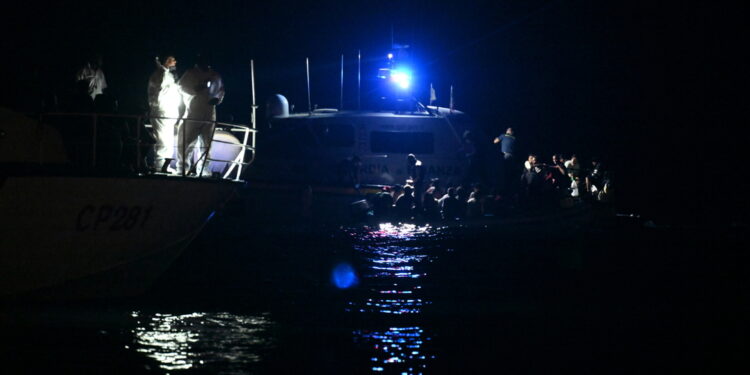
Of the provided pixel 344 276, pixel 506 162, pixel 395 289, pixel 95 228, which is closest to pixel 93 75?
pixel 95 228

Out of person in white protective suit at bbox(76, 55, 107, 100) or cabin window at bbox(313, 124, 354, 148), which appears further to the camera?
cabin window at bbox(313, 124, 354, 148)

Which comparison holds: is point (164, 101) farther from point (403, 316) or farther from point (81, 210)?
point (403, 316)

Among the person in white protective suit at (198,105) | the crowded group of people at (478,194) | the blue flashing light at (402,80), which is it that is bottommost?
the crowded group of people at (478,194)

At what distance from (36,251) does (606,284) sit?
7.13 meters

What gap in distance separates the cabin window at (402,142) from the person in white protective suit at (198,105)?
10697mm

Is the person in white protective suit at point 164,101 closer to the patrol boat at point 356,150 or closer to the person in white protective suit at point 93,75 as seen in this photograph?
the person in white protective suit at point 93,75

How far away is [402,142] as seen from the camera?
23.2 metres

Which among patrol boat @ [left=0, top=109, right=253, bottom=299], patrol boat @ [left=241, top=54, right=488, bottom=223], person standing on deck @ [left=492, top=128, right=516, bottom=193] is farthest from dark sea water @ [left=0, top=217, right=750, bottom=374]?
person standing on deck @ [left=492, top=128, right=516, bottom=193]

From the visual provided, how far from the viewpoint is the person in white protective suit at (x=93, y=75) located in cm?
1244

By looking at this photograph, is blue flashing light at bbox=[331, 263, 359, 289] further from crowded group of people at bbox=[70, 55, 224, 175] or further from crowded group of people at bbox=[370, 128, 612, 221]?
crowded group of people at bbox=[370, 128, 612, 221]

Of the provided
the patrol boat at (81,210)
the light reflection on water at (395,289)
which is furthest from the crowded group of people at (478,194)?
the patrol boat at (81,210)

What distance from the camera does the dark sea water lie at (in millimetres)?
8492

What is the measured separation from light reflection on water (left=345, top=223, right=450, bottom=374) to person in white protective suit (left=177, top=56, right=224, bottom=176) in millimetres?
2746

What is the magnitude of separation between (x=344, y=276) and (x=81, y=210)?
4180 mm
